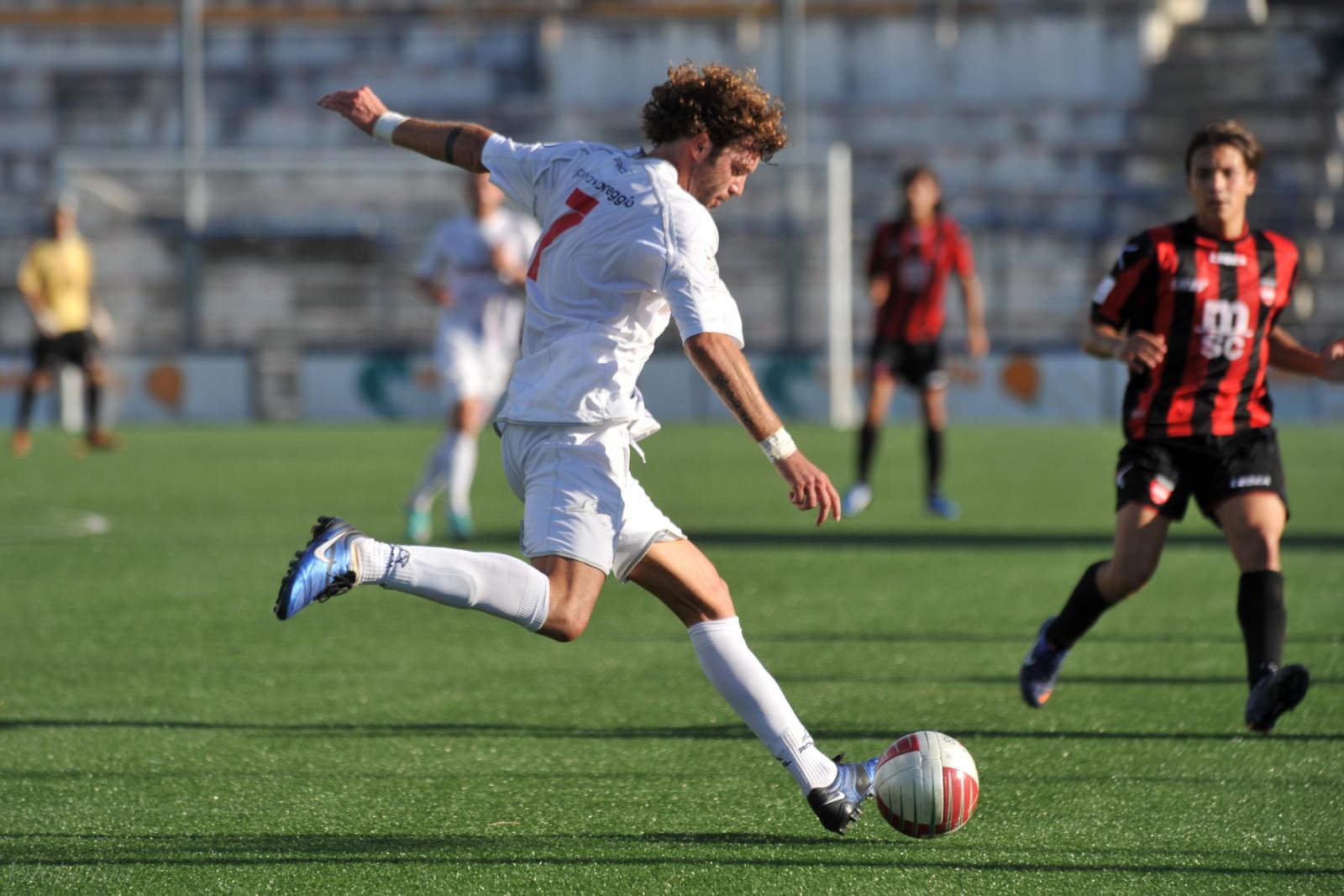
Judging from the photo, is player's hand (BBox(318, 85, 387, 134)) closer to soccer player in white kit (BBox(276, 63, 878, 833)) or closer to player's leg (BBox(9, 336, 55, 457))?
soccer player in white kit (BBox(276, 63, 878, 833))

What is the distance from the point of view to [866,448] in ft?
40.8

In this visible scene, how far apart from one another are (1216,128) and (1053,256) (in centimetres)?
2217

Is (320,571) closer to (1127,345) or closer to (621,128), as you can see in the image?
(1127,345)

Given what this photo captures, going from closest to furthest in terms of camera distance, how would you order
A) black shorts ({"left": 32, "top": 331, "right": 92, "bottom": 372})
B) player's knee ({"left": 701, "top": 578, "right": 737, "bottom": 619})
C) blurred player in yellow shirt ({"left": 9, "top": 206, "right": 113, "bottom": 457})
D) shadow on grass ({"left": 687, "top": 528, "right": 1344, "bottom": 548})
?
1. player's knee ({"left": 701, "top": 578, "right": 737, "bottom": 619})
2. shadow on grass ({"left": 687, "top": 528, "right": 1344, "bottom": 548})
3. blurred player in yellow shirt ({"left": 9, "top": 206, "right": 113, "bottom": 457})
4. black shorts ({"left": 32, "top": 331, "right": 92, "bottom": 372})

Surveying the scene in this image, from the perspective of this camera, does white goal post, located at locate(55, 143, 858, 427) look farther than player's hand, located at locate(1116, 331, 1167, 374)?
Yes

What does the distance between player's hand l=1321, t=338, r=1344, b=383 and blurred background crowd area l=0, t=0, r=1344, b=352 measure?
19148 mm

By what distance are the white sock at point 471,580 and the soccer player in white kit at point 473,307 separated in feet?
21.7

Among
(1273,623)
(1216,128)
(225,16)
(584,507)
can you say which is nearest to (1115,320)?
(1216,128)

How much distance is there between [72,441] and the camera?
20.9 m

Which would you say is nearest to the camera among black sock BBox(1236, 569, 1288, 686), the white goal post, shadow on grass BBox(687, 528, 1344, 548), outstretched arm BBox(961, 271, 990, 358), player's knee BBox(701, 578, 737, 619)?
player's knee BBox(701, 578, 737, 619)

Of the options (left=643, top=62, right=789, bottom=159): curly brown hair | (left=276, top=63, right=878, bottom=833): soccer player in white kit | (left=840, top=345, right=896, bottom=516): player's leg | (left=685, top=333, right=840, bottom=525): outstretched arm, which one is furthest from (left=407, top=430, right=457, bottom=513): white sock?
(left=685, top=333, right=840, bottom=525): outstretched arm

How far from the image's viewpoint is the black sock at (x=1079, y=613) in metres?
5.83

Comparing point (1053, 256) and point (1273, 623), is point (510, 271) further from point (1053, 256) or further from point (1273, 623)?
point (1053, 256)

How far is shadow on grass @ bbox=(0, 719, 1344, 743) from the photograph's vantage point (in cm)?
559
